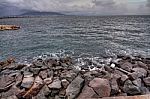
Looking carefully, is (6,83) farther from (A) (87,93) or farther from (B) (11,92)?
(A) (87,93)

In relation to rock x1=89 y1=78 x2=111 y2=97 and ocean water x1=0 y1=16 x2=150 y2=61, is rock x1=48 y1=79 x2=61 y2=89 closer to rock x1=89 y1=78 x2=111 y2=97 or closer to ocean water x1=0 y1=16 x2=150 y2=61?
rock x1=89 y1=78 x2=111 y2=97

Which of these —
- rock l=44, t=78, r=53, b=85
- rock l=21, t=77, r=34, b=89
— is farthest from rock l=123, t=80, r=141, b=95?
rock l=21, t=77, r=34, b=89

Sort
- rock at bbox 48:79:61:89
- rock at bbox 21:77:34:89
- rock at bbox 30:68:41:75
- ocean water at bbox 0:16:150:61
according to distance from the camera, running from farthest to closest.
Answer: ocean water at bbox 0:16:150:61 < rock at bbox 30:68:41:75 < rock at bbox 21:77:34:89 < rock at bbox 48:79:61:89

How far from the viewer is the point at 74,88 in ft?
35.7

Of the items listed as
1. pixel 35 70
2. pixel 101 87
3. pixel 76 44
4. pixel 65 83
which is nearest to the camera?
pixel 101 87

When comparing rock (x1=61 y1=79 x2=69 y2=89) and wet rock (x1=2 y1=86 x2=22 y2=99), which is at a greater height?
rock (x1=61 y1=79 x2=69 y2=89)

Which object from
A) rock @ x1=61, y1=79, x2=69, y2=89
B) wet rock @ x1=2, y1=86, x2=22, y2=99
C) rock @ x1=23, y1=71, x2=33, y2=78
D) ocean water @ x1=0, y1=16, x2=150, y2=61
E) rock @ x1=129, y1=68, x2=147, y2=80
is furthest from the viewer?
ocean water @ x1=0, y1=16, x2=150, y2=61

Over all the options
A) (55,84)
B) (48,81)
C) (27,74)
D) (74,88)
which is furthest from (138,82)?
(27,74)

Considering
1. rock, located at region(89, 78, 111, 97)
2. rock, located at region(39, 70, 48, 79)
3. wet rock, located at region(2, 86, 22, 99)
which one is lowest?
wet rock, located at region(2, 86, 22, 99)

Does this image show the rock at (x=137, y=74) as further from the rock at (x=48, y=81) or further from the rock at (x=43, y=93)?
the rock at (x=43, y=93)

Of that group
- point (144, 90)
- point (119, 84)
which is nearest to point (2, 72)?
point (119, 84)

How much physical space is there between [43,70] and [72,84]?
4316 millimetres

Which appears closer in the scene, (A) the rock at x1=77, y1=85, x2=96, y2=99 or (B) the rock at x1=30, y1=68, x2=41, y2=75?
(A) the rock at x1=77, y1=85, x2=96, y2=99

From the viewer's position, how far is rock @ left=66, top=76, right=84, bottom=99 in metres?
10.4
